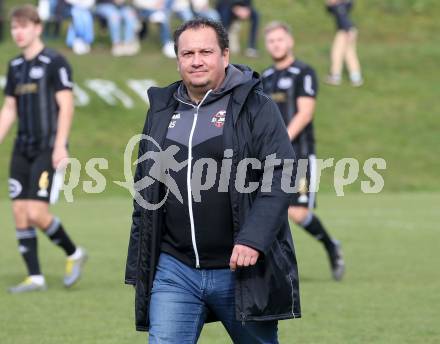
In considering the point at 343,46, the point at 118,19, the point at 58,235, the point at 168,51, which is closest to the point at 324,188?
the point at 343,46

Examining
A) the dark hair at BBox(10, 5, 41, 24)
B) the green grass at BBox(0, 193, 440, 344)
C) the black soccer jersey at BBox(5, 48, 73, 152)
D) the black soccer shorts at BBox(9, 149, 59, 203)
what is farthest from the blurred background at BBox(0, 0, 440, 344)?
the dark hair at BBox(10, 5, 41, 24)

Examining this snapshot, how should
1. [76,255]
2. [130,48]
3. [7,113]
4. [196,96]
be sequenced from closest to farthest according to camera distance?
[196,96] < [7,113] < [76,255] < [130,48]

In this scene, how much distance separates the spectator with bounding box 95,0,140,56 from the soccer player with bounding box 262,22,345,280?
1553cm

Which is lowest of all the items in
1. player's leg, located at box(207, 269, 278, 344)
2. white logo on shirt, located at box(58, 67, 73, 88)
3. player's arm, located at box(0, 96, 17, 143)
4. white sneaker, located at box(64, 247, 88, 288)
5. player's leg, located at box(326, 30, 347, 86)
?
white sneaker, located at box(64, 247, 88, 288)

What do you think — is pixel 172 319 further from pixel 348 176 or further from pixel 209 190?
pixel 348 176

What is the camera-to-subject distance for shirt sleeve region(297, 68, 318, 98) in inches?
431

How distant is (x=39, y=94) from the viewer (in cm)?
1028

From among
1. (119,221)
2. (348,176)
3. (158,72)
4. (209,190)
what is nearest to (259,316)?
(209,190)

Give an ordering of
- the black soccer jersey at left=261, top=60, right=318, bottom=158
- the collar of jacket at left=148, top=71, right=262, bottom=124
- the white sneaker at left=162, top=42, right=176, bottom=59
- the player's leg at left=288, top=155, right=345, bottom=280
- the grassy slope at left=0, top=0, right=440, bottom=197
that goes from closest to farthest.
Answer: the collar of jacket at left=148, top=71, right=262, bottom=124 → the black soccer jersey at left=261, top=60, right=318, bottom=158 → the player's leg at left=288, top=155, right=345, bottom=280 → the grassy slope at left=0, top=0, right=440, bottom=197 → the white sneaker at left=162, top=42, right=176, bottom=59

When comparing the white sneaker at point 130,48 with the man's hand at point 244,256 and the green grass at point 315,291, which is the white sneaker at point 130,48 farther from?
the man's hand at point 244,256

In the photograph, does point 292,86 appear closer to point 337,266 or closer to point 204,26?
point 337,266

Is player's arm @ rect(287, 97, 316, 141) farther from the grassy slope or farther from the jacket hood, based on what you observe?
the grassy slope

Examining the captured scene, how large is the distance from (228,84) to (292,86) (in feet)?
18.1

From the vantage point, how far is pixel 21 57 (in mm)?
10438
